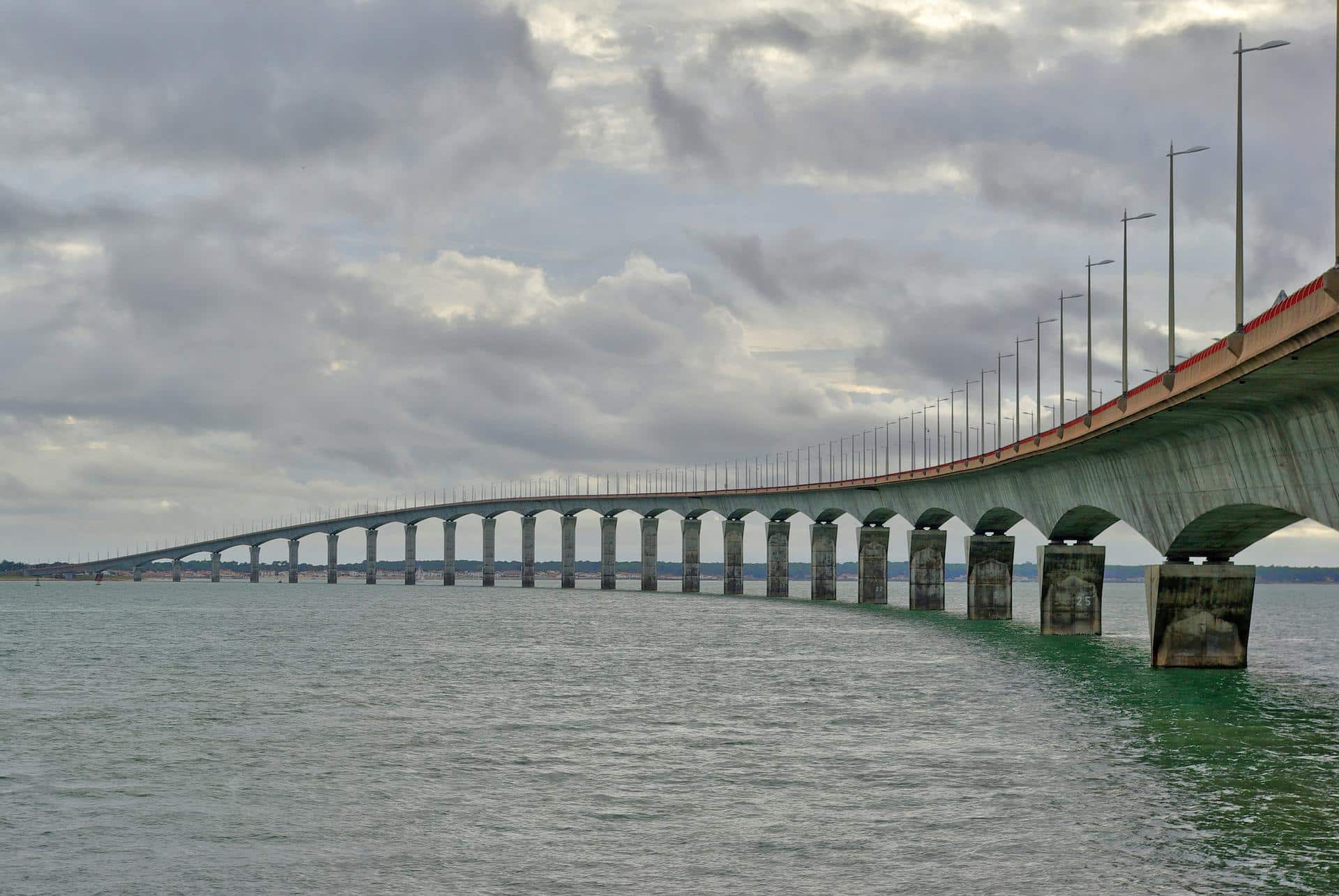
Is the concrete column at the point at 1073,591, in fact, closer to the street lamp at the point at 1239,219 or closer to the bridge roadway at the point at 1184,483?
the bridge roadway at the point at 1184,483

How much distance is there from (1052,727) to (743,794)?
13.5 meters

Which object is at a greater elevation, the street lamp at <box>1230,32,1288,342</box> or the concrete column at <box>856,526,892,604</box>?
the street lamp at <box>1230,32,1288,342</box>

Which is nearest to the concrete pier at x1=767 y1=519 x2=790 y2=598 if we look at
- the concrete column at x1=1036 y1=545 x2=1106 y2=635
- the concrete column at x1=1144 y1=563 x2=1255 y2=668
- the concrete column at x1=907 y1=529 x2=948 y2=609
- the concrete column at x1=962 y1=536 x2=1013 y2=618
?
the concrete column at x1=907 y1=529 x2=948 y2=609

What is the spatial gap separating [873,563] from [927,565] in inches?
610

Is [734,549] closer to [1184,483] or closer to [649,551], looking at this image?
[649,551]

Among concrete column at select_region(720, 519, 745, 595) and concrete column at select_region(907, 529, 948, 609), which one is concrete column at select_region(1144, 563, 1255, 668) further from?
concrete column at select_region(720, 519, 745, 595)

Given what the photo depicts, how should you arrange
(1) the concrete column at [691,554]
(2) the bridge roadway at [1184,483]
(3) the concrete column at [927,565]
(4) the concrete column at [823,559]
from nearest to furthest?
(2) the bridge roadway at [1184,483] < (3) the concrete column at [927,565] < (4) the concrete column at [823,559] < (1) the concrete column at [691,554]

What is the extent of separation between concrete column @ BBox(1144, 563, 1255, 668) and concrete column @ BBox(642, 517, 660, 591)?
127 metres

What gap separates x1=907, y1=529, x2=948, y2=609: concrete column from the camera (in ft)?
386

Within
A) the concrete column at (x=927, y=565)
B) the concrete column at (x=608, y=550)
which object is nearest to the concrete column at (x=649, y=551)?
the concrete column at (x=608, y=550)

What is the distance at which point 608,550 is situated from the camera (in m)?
191

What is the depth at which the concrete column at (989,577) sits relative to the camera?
10044 centimetres

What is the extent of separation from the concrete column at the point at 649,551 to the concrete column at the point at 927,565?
66.1 metres

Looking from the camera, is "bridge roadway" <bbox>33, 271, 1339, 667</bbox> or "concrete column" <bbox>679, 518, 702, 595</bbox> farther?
"concrete column" <bbox>679, 518, 702, 595</bbox>
